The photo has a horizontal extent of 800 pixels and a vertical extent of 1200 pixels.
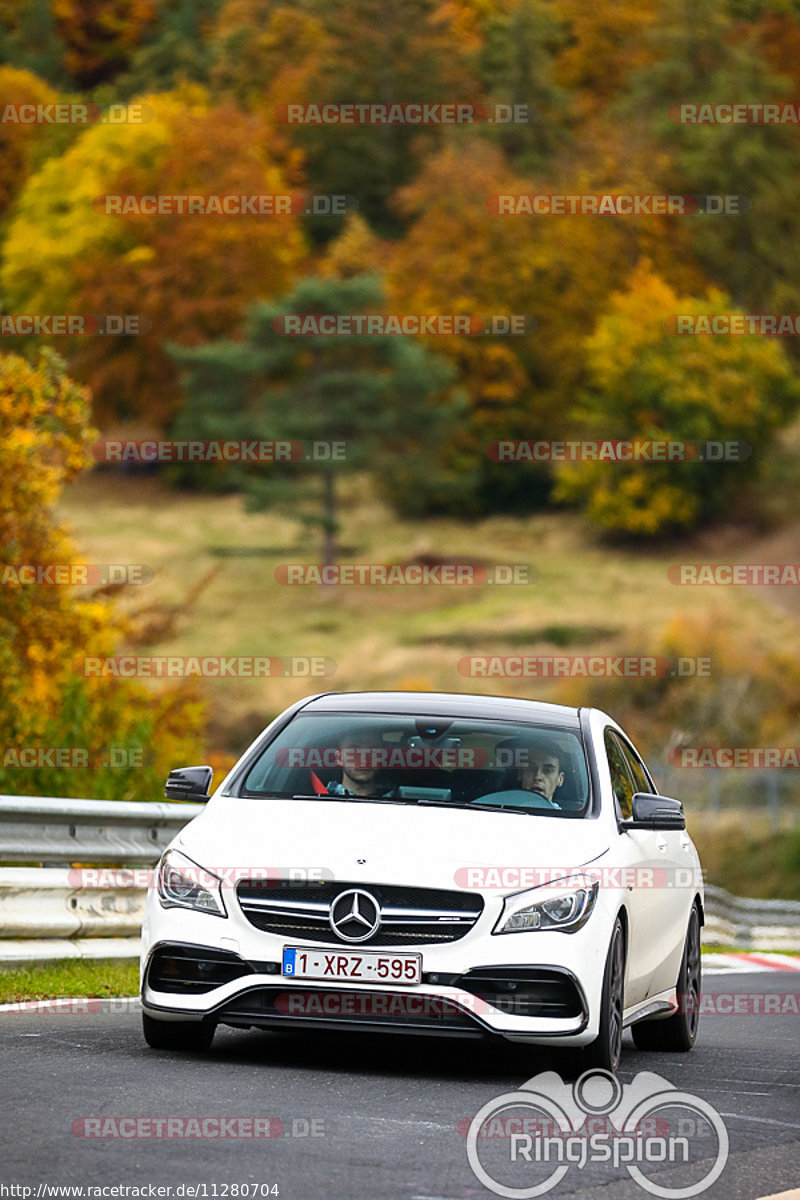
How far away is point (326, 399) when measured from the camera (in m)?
89.9

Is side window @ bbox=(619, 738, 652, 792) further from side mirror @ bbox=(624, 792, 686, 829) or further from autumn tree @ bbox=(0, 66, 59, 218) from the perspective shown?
autumn tree @ bbox=(0, 66, 59, 218)

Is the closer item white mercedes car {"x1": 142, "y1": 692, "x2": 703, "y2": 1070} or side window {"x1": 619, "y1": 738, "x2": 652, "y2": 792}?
white mercedes car {"x1": 142, "y1": 692, "x2": 703, "y2": 1070}

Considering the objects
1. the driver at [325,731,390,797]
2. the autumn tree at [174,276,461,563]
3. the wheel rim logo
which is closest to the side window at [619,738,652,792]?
the driver at [325,731,390,797]

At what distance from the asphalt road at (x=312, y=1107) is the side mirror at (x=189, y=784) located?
41.4 inches

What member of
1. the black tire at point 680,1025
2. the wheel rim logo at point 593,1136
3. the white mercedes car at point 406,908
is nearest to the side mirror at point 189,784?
the white mercedes car at point 406,908

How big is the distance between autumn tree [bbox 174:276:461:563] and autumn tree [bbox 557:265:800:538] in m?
6.82

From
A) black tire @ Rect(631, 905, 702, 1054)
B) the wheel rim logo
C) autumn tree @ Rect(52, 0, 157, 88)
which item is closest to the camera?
the wheel rim logo

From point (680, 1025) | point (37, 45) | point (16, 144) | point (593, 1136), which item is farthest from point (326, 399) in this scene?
point (593, 1136)

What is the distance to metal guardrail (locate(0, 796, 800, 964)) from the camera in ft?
38.2

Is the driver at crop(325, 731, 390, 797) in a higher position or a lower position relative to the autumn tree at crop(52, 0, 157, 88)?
higher

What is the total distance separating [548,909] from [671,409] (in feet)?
284

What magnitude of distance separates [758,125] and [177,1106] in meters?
102

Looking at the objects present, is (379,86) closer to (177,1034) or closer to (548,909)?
(177,1034)

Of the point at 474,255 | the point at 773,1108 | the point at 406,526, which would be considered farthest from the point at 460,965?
the point at 474,255
